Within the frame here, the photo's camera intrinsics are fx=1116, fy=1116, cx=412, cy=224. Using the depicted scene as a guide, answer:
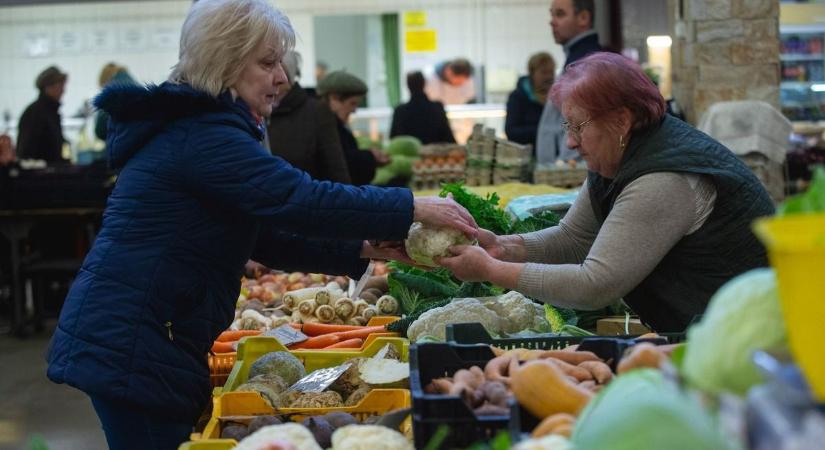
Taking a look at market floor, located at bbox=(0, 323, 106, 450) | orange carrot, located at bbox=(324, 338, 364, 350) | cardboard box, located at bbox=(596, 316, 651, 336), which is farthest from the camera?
market floor, located at bbox=(0, 323, 106, 450)

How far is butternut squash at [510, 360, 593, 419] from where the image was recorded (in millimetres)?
1959

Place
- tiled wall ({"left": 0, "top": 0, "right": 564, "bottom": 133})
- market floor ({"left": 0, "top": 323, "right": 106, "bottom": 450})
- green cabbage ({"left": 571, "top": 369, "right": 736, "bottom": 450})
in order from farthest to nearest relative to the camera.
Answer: tiled wall ({"left": 0, "top": 0, "right": 564, "bottom": 133}) < market floor ({"left": 0, "top": 323, "right": 106, "bottom": 450}) < green cabbage ({"left": 571, "top": 369, "right": 736, "bottom": 450})

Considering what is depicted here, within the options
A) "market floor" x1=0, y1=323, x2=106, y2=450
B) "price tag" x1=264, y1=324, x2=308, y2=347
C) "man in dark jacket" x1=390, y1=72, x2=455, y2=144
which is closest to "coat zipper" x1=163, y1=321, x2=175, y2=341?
"price tag" x1=264, y1=324, x2=308, y2=347

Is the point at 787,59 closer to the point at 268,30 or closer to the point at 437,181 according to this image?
the point at 437,181

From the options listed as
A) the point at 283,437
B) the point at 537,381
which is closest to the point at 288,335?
the point at 283,437

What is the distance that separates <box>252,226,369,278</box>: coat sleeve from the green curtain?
10.4m

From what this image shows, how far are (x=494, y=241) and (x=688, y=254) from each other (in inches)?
28.2

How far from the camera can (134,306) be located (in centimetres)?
285

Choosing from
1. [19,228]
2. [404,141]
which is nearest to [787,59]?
[404,141]

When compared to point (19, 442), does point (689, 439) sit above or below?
above

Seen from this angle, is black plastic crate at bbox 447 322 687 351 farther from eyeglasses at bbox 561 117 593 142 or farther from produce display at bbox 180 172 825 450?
eyeglasses at bbox 561 117 593 142

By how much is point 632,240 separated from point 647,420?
1.66m

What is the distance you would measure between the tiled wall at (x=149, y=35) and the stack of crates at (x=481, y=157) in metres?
5.98

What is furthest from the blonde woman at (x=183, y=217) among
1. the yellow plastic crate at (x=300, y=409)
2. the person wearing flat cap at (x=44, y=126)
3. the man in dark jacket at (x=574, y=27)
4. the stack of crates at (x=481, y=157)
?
the person wearing flat cap at (x=44, y=126)
